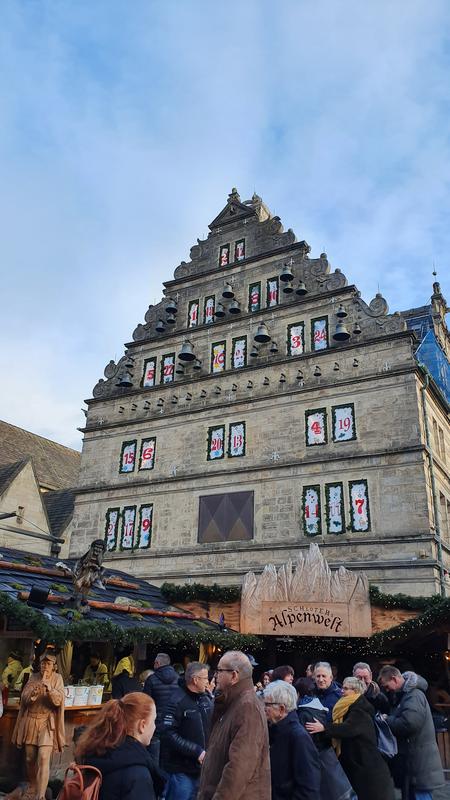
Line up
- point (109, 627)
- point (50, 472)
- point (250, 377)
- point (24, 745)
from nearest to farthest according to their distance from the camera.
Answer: point (24, 745)
point (109, 627)
point (250, 377)
point (50, 472)

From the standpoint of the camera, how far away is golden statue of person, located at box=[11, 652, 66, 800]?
25.2 ft

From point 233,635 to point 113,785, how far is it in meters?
12.8

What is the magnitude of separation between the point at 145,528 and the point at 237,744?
18.0 m

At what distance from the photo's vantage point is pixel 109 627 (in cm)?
1084

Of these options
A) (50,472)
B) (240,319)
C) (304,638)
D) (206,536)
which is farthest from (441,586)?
(50,472)

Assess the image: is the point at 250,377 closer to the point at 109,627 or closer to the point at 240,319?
the point at 240,319

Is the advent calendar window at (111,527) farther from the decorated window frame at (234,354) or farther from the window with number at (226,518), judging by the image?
the decorated window frame at (234,354)

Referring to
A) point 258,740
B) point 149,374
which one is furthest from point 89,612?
point 149,374

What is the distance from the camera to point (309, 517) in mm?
18312

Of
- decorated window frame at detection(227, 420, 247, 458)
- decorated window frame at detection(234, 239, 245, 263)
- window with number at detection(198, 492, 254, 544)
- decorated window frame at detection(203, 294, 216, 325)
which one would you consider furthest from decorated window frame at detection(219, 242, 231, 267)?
window with number at detection(198, 492, 254, 544)

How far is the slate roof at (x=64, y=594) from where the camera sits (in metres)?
10.7

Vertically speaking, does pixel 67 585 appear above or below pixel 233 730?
above

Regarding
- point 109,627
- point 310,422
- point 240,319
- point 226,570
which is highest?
point 240,319

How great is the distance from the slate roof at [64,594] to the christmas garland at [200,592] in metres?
0.90
